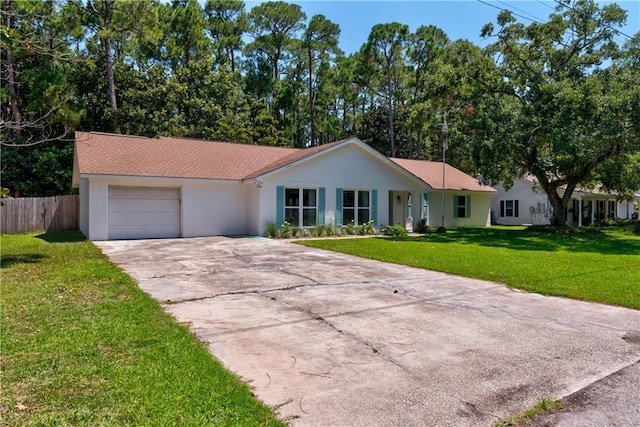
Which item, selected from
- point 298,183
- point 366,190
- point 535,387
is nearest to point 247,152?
point 298,183

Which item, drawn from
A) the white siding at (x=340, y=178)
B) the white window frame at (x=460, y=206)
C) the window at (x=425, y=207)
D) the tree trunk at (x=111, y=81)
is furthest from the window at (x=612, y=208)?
the tree trunk at (x=111, y=81)

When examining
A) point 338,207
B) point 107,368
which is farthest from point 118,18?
point 107,368

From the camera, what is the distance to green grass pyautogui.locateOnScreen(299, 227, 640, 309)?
24.9 ft

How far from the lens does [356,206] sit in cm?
1930

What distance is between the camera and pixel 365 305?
6.23 metres

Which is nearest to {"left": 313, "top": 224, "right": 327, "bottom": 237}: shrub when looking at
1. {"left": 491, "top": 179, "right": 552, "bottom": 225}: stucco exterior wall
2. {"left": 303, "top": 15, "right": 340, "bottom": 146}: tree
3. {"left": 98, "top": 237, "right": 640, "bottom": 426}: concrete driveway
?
{"left": 98, "top": 237, "right": 640, "bottom": 426}: concrete driveway

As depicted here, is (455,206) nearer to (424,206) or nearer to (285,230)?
(424,206)

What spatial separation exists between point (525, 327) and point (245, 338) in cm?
345

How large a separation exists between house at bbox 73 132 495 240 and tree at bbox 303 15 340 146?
1952 cm

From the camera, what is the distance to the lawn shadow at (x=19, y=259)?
9375 millimetres

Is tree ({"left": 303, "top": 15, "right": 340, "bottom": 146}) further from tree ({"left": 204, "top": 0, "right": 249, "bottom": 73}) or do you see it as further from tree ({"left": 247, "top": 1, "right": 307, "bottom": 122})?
tree ({"left": 204, "top": 0, "right": 249, "bottom": 73})

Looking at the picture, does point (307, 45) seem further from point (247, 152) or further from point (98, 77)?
point (247, 152)

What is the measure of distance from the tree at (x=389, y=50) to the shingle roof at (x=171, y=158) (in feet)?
61.6

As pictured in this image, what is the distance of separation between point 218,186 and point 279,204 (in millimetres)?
2696
